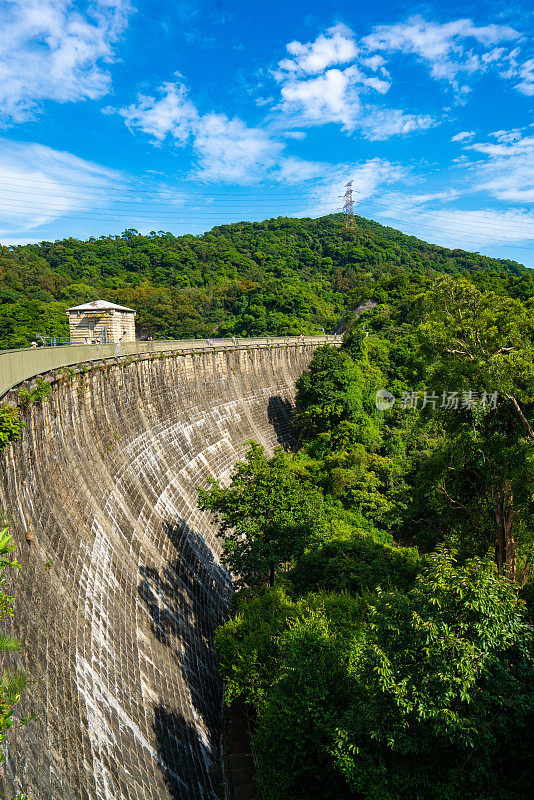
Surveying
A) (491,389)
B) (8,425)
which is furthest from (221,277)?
(8,425)

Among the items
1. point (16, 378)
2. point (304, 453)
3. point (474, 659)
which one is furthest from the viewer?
point (304, 453)

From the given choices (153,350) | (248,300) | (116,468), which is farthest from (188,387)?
(248,300)

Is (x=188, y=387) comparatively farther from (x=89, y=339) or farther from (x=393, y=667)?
(x=393, y=667)

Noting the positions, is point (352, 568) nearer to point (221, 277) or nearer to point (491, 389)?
point (491, 389)

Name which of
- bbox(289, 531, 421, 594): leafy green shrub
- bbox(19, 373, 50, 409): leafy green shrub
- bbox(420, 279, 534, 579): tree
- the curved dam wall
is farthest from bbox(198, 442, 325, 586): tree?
bbox(19, 373, 50, 409): leafy green shrub

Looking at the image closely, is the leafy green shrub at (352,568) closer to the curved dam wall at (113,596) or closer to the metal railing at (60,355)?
the curved dam wall at (113,596)

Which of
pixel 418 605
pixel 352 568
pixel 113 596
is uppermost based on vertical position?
pixel 418 605
